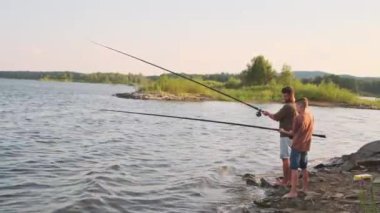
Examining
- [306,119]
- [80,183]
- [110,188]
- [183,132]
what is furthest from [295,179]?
[183,132]

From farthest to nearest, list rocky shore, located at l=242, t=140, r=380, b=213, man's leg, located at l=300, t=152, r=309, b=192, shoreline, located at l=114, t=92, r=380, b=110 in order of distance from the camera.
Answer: shoreline, located at l=114, t=92, r=380, b=110
man's leg, located at l=300, t=152, r=309, b=192
rocky shore, located at l=242, t=140, r=380, b=213

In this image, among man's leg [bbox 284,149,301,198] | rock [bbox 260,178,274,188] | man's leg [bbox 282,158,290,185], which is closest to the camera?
man's leg [bbox 284,149,301,198]

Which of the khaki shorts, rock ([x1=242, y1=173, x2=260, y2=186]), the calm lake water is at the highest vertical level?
the khaki shorts

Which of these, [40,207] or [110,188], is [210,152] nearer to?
[110,188]

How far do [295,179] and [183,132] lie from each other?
60.0ft

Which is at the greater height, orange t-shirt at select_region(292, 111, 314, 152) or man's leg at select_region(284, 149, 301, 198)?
orange t-shirt at select_region(292, 111, 314, 152)

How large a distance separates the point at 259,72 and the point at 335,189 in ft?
291

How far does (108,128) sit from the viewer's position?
95.1 feet

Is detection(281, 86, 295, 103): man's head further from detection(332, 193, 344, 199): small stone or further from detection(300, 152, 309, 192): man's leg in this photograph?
detection(332, 193, 344, 199): small stone

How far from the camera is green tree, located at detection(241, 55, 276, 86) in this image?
326 feet

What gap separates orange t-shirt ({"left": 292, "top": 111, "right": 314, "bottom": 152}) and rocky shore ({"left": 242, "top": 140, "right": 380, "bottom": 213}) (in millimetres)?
1011

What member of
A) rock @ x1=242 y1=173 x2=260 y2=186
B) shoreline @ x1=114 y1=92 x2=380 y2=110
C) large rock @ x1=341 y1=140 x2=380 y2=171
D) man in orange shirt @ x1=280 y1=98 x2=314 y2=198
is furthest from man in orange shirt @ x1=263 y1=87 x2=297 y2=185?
shoreline @ x1=114 y1=92 x2=380 y2=110

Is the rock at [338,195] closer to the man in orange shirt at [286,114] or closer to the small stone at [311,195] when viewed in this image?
the small stone at [311,195]

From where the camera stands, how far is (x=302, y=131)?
10.3m
